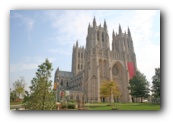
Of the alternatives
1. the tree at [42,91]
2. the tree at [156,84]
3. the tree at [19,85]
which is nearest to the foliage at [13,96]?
the tree at [19,85]

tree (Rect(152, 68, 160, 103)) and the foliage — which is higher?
tree (Rect(152, 68, 160, 103))

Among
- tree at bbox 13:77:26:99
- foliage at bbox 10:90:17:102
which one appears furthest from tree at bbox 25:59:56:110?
foliage at bbox 10:90:17:102

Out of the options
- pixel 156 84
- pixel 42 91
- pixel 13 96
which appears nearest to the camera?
pixel 42 91

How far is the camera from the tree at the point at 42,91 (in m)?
6.29

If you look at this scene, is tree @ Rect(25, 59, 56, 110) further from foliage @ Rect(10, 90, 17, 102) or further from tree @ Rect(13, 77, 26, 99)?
foliage @ Rect(10, 90, 17, 102)

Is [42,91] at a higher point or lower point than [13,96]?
higher

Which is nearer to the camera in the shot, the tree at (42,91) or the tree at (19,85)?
the tree at (42,91)

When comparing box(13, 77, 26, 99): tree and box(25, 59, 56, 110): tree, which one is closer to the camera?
box(25, 59, 56, 110): tree

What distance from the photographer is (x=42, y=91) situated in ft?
21.0

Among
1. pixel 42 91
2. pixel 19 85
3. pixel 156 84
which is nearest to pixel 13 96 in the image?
pixel 19 85

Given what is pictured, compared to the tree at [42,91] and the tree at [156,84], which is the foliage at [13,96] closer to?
the tree at [42,91]

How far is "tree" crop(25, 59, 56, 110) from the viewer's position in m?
6.29

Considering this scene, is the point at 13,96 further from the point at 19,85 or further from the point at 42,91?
the point at 42,91
